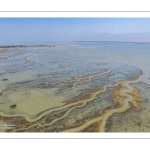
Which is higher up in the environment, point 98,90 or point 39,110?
point 98,90

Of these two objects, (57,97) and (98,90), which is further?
(98,90)

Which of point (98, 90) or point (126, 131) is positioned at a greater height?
point (98, 90)

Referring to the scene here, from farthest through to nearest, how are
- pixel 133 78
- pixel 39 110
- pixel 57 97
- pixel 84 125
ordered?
pixel 133 78
pixel 57 97
pixel 39 110
pixel 84 125

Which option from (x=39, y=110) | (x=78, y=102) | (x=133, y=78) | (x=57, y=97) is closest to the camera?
(x=39, y=110)

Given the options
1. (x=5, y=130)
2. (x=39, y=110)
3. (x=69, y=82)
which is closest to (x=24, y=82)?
(x=69, y=82)
